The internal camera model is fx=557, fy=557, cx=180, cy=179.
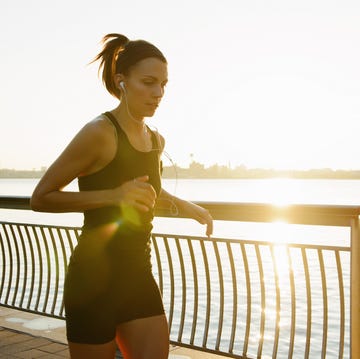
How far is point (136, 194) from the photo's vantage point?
6.74 feet

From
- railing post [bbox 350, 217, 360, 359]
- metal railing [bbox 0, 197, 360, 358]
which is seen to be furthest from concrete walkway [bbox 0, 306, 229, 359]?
railing post [bbox 350, 217, 360, 359]

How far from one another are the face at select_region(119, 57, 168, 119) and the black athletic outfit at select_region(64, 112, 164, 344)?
0.41ft

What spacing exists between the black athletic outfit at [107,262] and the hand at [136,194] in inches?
4.2

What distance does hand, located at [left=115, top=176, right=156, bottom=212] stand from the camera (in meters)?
2.06

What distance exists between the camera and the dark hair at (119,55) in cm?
232

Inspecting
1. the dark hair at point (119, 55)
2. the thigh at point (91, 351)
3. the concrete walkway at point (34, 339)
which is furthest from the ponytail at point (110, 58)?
the concrete walkway at point (34, 339)

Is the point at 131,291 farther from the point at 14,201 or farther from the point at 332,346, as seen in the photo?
the point at 332,346

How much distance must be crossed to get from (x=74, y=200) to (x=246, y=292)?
9766 millimetres

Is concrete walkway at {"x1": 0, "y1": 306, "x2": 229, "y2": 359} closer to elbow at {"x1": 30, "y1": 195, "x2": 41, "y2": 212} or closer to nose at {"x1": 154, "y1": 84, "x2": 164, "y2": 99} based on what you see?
elbow at {"x1": 30, "y1": 195, "x2": 41, "y2": 212}

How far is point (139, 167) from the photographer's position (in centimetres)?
227

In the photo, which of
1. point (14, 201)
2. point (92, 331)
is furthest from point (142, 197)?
point (14, 201)

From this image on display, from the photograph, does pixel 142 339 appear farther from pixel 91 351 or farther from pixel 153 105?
pixel 153 105

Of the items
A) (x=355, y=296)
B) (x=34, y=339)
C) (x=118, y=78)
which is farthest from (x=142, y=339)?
(x=34, y=339)

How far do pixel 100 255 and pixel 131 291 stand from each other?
0.21 metres
